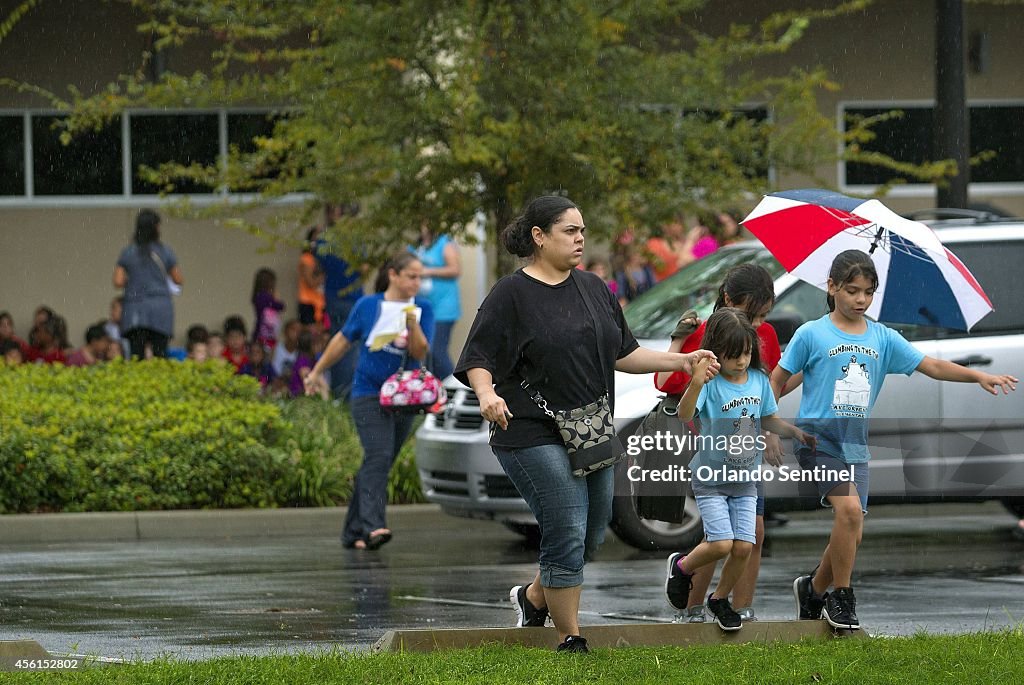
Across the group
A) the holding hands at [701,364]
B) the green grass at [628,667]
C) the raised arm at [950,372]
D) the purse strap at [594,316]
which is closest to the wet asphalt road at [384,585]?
the green grass at [628,667]

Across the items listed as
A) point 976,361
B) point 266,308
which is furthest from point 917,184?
point 976,361

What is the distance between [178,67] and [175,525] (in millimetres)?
9170

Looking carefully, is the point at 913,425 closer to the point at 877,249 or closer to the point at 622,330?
the point at 877,249

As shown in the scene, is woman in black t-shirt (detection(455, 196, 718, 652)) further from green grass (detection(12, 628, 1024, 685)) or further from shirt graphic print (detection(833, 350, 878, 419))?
shirt graphic print (detection(833, 350, 878, 419))

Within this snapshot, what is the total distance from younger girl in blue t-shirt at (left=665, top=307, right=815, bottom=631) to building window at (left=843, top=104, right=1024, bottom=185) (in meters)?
14.2

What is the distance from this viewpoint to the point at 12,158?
66.7 ft

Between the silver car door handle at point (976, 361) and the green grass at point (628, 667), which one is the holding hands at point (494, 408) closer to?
the green grass at point (628, 667)

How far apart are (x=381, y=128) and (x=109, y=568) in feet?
14.8

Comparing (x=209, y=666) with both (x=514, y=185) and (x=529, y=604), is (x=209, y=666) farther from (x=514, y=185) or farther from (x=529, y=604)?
(x=514, y=185)

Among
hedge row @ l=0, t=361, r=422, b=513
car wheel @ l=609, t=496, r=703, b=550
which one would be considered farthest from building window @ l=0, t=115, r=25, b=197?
car wheel @ l=609, t=496, r=703, b=550

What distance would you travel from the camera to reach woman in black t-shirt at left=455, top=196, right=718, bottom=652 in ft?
21.8

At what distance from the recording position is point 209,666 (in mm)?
6332

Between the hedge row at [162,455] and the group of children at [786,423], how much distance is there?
5.33 meters

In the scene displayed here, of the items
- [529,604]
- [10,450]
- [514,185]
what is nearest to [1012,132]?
[514,185]
